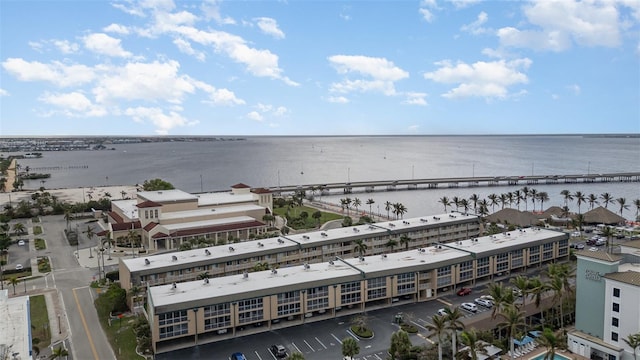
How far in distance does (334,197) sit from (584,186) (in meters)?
90.3

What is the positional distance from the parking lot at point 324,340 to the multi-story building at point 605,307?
27.9ft

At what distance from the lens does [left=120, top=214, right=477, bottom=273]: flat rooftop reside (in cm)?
5447

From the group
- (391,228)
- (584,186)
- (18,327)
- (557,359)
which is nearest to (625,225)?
(391,228)

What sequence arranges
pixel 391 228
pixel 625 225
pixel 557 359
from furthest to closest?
1. pixel 625 225
2. pixel 391 228
3. pixel 557 359

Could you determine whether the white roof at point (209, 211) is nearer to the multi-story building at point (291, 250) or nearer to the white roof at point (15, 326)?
the multi-story building at point (291, 250)

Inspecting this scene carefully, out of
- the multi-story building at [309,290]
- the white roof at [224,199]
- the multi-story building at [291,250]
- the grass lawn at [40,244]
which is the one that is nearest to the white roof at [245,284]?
the multi-story building at [309,290]

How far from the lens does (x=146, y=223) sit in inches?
3228

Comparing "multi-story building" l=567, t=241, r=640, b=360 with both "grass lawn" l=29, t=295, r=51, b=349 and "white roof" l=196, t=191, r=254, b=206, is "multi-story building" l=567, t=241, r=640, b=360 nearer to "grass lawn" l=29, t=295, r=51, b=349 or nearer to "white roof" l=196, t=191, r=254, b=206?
"grass lawn" l=29, t=295, r=51, b=349

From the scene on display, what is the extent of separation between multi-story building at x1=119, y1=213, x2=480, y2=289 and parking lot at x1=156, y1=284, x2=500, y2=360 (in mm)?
13115

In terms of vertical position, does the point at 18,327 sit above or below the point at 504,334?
above

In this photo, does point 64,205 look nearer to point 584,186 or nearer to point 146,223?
point 146,223

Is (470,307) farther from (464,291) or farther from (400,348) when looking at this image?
(400,348)

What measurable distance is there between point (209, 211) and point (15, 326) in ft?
169

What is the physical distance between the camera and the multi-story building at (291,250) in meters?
53.5
